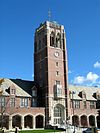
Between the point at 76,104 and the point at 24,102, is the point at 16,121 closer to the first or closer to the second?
the point at 24,102

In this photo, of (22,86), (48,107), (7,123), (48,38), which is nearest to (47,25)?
(48,38)

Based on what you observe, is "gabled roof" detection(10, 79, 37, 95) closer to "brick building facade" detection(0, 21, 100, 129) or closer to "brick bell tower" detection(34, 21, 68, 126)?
"brick building facade" detection(0, 21, 100, 129)

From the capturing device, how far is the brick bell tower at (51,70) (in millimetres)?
69294

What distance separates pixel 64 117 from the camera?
70.2m

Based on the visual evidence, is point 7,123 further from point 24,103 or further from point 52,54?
point 52,54

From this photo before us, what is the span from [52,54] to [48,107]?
14.4 meters

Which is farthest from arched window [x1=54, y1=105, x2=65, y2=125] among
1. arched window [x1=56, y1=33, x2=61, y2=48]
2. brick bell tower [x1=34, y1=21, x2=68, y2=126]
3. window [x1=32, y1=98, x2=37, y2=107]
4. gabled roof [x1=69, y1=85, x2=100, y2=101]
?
arched window [x1=56, y1=33, x2=61, y2=48]

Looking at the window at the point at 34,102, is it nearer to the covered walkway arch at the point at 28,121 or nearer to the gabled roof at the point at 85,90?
the covered walkway arch at the point at 28,121

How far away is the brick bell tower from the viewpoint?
227 feet

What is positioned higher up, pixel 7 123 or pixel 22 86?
pixel 22 86

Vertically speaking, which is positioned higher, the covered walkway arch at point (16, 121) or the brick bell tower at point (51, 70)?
the brick bell tower at point (51, 70)

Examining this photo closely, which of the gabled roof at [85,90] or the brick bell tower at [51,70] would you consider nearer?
the brick bell tower at [51,70]

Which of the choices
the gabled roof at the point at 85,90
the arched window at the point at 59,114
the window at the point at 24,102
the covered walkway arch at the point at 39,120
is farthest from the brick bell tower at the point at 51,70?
the gabled roof at the point at 85,90

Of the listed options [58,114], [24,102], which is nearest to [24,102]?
[24,102]
